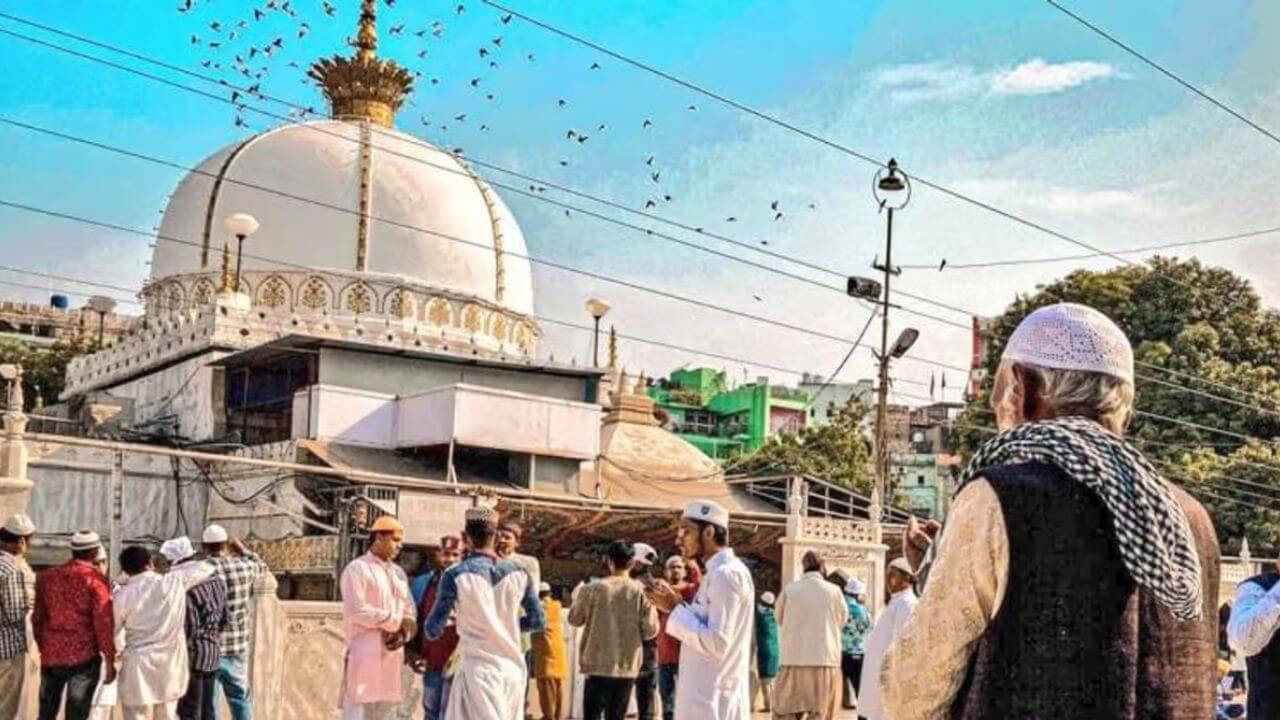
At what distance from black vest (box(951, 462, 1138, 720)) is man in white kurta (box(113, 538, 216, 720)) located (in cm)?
782

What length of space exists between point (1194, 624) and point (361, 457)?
63.4ft

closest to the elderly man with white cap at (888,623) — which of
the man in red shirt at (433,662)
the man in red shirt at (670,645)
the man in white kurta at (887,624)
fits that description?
the man in white kurta at (887,624)

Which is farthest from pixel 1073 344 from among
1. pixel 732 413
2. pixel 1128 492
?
pixel 732 413

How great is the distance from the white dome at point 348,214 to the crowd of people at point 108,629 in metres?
22.6

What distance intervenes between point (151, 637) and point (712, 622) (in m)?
4.22

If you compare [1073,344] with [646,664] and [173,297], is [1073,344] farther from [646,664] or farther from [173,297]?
[173,297]

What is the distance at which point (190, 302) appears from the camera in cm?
3219

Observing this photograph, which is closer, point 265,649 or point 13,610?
point 13,610

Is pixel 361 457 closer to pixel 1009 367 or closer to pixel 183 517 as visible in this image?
pixel 183 517

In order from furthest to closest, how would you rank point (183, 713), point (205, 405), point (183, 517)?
point (205, 405), point (183, 517), point (183, 713)

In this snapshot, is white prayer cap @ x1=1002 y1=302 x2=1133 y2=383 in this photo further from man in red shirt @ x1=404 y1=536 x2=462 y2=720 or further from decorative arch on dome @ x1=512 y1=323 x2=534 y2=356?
decorative arch on dome @ x1=512 y1=323 x2=534 y2=356

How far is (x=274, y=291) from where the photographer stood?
103 ft

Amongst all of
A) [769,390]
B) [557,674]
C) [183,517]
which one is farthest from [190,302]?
[769,390]

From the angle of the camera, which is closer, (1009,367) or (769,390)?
(1009,367)
